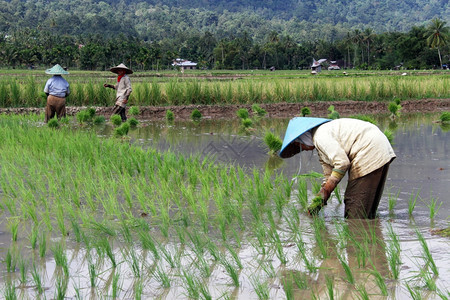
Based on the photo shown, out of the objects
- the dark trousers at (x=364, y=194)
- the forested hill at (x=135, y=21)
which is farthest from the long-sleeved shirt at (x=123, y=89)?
the forested hill at (x=135, y=21)

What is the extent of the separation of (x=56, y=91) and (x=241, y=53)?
63992 millimetres

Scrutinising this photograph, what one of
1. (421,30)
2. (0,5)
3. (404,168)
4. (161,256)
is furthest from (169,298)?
(0,5)

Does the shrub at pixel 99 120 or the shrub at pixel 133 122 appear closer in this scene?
the shrub at pixel 133 122

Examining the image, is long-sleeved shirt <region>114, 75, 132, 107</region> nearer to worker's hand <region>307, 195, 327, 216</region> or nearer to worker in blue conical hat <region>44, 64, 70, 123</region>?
worker in blue conical hat <region>44, 64, 70, 123</region>

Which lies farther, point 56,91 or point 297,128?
point 56,91

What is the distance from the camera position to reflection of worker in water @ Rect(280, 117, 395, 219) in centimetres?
420

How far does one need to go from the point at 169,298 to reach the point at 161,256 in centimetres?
66

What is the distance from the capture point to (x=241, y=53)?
7369cm

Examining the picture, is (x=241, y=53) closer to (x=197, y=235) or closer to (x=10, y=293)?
(x=197, y=235)

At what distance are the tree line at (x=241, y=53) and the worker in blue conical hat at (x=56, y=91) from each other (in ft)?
134

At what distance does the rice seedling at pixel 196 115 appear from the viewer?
43.3 feet

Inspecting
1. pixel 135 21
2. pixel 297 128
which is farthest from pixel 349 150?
pixel 135 21

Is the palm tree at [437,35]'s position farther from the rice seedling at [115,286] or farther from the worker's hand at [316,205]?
the rice seedling at [115,286]

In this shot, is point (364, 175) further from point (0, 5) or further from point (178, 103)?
point (0, 5)
